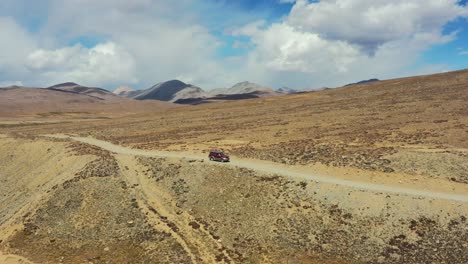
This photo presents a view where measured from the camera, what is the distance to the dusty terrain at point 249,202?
29.8m

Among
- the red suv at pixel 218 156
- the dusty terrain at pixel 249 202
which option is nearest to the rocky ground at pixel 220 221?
the dusty terrain at pixel 249 202

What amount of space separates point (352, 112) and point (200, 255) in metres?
68.6

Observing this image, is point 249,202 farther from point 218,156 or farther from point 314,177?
point 218,156

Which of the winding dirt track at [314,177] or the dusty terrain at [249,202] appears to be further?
the winding dirt track at [314,177]

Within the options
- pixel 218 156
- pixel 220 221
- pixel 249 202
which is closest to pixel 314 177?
pixel 249 202

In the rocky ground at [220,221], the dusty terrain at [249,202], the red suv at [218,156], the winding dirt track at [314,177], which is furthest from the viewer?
the red suv at [218,156]

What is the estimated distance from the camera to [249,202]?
1427 inches

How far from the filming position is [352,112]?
89125 millimetres

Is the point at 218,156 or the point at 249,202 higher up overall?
the point at 218,156

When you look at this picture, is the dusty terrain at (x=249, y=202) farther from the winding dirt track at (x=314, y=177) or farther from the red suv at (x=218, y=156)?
the red suv at (x=218, y=156)

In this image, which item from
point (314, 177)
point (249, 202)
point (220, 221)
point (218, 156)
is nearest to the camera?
point (220, 221)

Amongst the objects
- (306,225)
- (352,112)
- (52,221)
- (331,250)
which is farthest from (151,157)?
(352,112)

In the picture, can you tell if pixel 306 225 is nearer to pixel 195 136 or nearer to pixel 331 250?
pixel 331 250

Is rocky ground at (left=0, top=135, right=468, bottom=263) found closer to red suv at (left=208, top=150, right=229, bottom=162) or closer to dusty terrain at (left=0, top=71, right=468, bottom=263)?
dusty terrain at (left=0, top=71, right=468, bottom=263)
